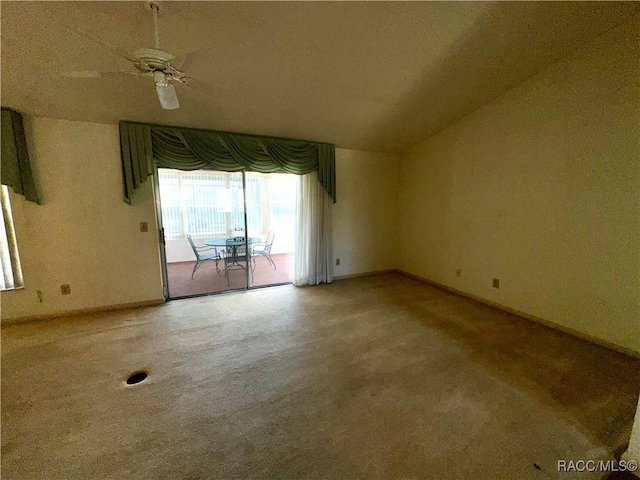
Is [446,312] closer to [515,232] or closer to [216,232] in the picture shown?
[515,232]

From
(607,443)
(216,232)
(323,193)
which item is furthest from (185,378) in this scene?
(216,232)

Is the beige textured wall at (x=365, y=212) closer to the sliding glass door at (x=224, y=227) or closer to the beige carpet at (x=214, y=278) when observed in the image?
the sliding glass door at (x=224, y=227)

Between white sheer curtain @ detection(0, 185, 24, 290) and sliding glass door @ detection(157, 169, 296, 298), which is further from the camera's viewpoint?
sliding glass door @ detection(157, 169, 296, 298)

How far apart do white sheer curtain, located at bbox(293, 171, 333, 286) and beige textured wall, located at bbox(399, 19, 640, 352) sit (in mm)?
1894

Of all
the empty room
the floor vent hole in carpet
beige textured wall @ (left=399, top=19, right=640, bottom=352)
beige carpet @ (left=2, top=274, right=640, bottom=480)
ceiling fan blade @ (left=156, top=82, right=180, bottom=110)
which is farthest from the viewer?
beige textured wall @ (left=399, top=19, right=640, bottom=352)

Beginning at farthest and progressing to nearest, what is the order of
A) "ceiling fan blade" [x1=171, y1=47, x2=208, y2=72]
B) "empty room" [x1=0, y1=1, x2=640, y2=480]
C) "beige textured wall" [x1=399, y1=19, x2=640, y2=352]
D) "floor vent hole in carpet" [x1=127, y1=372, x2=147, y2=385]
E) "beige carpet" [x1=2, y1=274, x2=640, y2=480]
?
"beige textured wall" [x1=399, y1=19, x2=640, y2=352] < "ceiling fan blade" [x1=171, y1=47, x2=208, y2=72] < "floor vent hole in carpet" [x1=127, y1=372, x2=147, y2=385] < "empty room" [x1=0, y1=1, x2=640, y2=480] < "beige carpet" [x1=2, y1=274, x2=640, y2=480]

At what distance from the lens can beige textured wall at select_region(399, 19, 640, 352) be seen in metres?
2.23

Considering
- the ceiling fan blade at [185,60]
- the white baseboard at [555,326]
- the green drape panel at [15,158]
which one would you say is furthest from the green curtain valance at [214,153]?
the white baseboard at [555,326]

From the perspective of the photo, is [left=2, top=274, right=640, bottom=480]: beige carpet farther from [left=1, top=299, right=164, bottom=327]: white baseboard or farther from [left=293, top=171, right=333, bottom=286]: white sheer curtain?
[left=293, top=171, right=333, bottom=286]: white sheer curtain

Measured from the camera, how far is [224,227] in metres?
4.96

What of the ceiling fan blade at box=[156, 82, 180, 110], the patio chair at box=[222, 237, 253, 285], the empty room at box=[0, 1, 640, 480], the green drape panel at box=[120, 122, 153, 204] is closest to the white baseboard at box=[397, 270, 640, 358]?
the empty room at box=[0, 1, 640, 480]

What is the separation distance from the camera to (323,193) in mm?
4141

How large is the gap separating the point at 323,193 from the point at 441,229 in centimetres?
196

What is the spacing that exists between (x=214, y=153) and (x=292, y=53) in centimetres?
171
